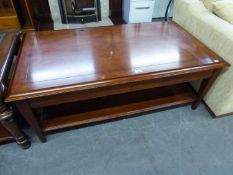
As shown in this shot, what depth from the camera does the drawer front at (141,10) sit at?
2498 mm

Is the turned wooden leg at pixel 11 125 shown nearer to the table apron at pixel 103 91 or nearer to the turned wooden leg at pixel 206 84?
the table apron at pixel 103 91

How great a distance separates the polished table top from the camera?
0.91 meters

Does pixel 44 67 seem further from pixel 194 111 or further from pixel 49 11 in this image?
pixel 49 11

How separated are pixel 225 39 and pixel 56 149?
1.28 metres

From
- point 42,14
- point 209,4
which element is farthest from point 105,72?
point 42,14

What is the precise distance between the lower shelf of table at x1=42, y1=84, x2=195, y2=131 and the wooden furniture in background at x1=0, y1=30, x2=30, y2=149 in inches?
6.6

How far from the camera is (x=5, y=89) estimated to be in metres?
0.85

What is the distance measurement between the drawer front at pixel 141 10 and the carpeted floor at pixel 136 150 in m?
1.74

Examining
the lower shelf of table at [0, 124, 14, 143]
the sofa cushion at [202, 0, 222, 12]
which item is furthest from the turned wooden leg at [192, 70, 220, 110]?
the lower shelf of table at [0, 124, 14, 143]

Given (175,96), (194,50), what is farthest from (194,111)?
(194,50)

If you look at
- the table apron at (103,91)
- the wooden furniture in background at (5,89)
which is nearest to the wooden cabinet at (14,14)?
the wooden furniture in background at (5,89)

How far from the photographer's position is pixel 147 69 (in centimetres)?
100

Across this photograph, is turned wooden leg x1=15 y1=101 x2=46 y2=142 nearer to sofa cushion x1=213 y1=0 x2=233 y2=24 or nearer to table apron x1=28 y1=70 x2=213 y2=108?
table apron x1=28 y1=70 x2=213 y2=108

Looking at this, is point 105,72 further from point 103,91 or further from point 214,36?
point 214,36
